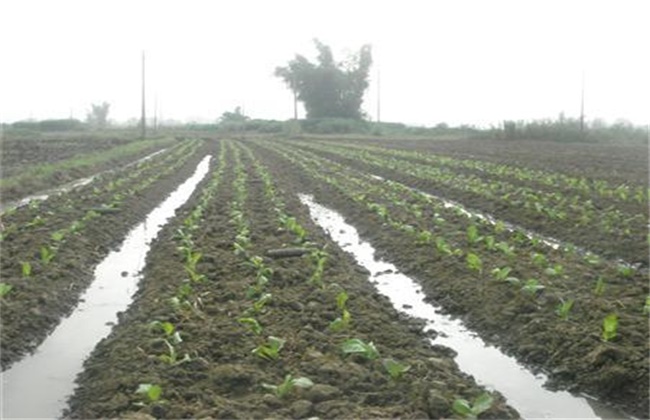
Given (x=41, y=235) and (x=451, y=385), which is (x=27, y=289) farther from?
(x=451, y=385)

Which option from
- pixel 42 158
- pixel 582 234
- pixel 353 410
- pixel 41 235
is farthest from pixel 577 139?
pixel 353 410

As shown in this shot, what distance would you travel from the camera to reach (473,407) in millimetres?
4059

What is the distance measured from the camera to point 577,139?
37906 millimetres

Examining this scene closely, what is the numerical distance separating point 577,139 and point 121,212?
31.8m

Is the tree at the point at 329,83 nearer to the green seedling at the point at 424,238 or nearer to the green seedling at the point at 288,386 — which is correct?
the green seedling at the point at 424,238

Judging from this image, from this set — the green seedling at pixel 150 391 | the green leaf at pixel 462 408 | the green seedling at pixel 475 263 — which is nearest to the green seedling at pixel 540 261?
the green seedling at pixel 475 263

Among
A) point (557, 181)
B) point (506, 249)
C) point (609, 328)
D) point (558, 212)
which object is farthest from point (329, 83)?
point (609, 328)

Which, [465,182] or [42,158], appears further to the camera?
[42,158]

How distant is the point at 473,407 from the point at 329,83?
6636cm

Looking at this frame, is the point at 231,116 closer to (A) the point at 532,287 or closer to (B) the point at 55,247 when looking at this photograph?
(B) the point at 55,247

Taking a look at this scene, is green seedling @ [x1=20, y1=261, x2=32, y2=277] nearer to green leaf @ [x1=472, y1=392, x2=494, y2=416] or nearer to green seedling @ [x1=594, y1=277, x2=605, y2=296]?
green leaf @ [x1=472, y1=392, x2=494, y2=416]

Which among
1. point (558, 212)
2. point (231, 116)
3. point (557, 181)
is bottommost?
point (558, 212)

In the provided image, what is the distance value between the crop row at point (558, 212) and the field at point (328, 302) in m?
0.05

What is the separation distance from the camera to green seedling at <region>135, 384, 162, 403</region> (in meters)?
4.23
